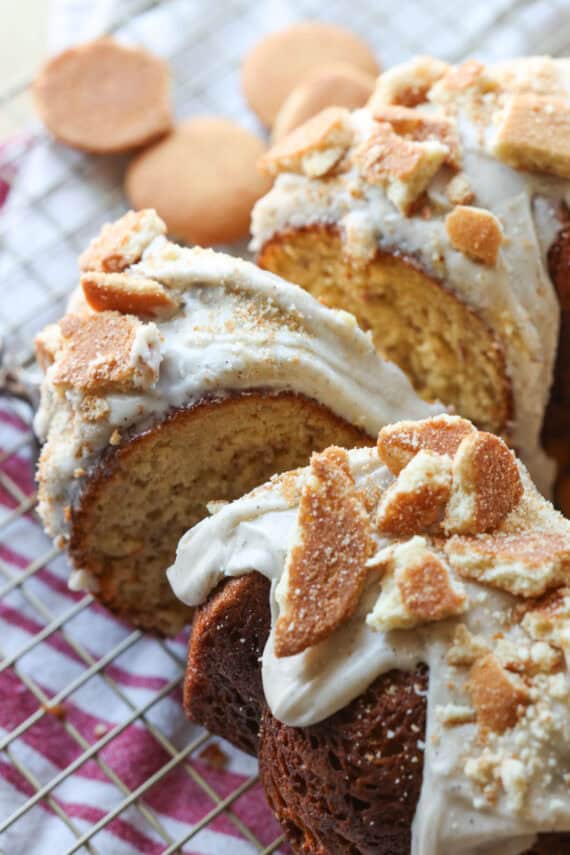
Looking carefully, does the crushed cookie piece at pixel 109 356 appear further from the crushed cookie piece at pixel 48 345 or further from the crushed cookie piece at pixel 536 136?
the crushed cookie piece at pixel 536 136

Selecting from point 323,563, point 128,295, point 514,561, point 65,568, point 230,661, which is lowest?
point 65,568

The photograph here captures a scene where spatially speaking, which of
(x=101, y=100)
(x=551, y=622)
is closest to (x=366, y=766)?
(x=551, y=622)

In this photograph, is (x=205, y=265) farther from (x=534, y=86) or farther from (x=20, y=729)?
(x=20, y=729)

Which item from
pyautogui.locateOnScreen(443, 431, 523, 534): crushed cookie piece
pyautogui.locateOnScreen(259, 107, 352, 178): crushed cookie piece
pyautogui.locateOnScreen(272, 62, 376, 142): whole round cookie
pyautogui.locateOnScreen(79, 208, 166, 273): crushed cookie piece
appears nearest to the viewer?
pyautogui.locateOnScreen(443, 431, 523, 534): crushed cookie piece

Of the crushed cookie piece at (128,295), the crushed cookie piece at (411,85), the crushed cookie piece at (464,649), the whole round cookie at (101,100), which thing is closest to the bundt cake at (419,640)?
the crushed cookie piece at (464,649)

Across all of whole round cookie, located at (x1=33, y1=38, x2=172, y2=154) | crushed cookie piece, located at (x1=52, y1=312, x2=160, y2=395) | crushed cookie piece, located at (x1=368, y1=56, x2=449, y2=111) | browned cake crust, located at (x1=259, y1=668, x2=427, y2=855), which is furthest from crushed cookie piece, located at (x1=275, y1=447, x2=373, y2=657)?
whole round cookie, located at (x1=33, y1=38, x2=172, y2=154)

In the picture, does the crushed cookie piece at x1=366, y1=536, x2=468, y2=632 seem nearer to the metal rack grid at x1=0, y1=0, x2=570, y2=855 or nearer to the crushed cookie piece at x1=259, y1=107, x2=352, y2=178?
the metal rack grid at x1=0, y1=0, x2=570, y2=855

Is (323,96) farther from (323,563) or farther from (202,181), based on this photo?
(323,563)
